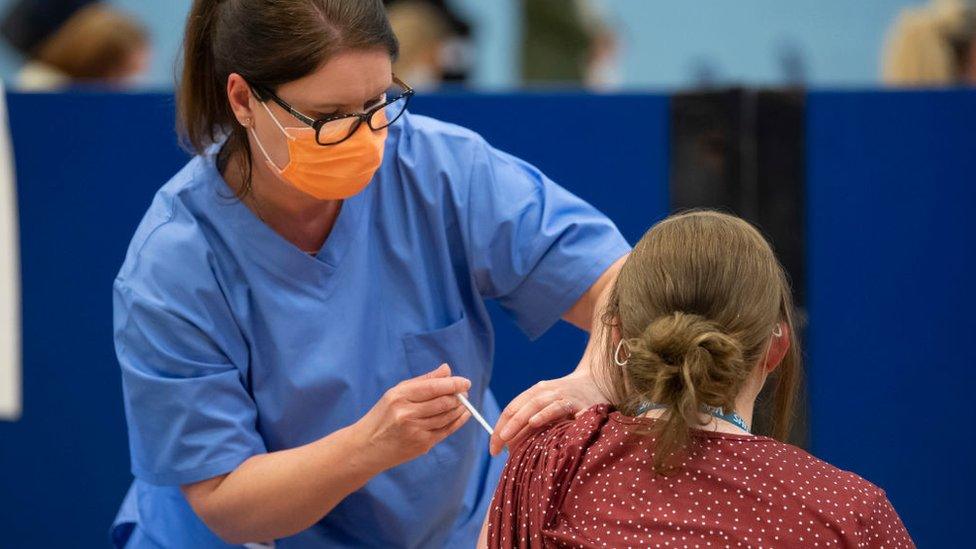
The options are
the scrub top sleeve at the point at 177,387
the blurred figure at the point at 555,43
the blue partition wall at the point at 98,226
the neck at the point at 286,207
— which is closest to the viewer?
the scrub top sleeve at the point at 177,387

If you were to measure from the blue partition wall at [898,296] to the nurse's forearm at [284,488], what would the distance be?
143 centimetres

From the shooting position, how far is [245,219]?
1574 millimetres

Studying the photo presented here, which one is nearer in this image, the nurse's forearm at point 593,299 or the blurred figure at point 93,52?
the nurse's forearm at point 593,299

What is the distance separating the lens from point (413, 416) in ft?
4.49

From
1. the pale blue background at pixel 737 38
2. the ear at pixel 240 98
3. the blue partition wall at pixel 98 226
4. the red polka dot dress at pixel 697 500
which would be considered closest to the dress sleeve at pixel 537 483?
the red polka dot dress at pixel 697 500

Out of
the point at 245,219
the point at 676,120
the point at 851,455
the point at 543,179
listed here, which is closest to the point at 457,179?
the point at 543,179

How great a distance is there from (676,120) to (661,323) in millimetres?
1415

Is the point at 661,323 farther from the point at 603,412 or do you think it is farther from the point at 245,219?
the point at 245,219

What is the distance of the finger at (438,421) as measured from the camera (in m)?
1.38

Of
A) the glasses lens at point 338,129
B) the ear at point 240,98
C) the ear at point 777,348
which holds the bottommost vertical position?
the ear at point 777,348

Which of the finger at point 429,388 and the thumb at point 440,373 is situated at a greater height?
the thumb at point 440,373

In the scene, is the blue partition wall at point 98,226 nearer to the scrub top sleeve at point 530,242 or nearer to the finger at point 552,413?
the scrub top sleeve at point 530,242

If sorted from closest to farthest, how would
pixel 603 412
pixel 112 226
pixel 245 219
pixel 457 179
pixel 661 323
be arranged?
pixel 661 323 < pixel 603 412 < pixel 245 219 < pixel 457 179 < pixel 112 226

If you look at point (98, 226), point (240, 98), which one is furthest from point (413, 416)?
point (98, 226)
